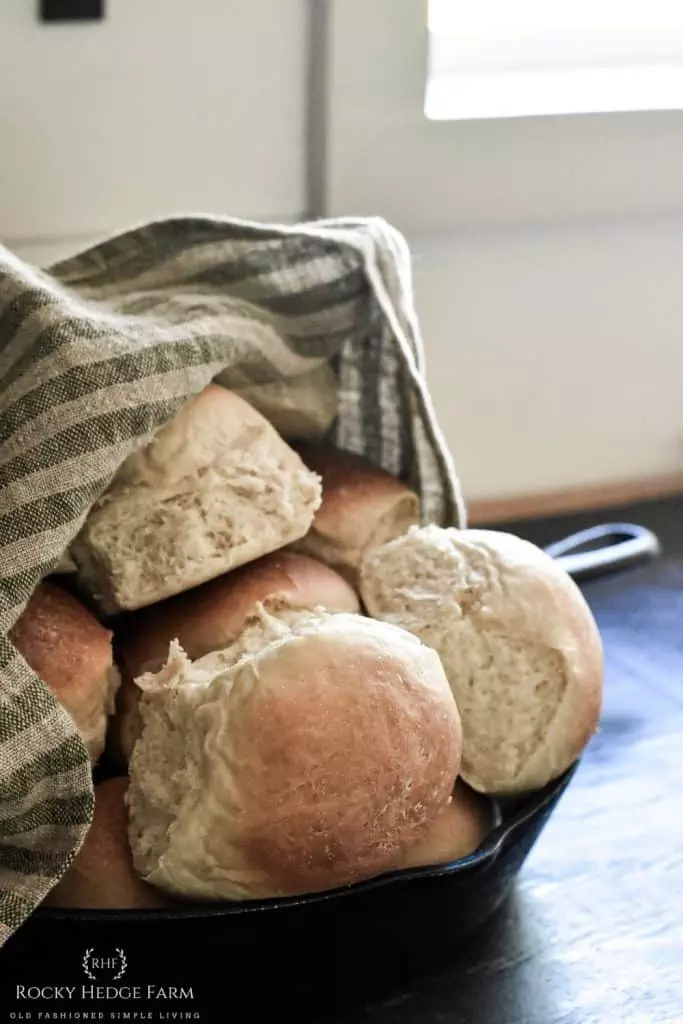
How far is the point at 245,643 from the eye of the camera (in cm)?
48

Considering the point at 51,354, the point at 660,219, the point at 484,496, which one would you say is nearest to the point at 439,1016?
the point at 51,354

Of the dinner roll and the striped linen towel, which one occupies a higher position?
the striped linen towel

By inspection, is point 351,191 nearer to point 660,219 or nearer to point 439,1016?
point 660,219

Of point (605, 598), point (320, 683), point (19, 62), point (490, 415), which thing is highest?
point (19, 62)

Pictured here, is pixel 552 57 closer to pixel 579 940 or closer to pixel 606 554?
pixel 606 554

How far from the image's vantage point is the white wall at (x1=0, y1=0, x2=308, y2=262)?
2.28 feet

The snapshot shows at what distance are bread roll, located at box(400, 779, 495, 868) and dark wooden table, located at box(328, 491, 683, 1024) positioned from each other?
7 cm

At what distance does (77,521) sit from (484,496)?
22.0 inches

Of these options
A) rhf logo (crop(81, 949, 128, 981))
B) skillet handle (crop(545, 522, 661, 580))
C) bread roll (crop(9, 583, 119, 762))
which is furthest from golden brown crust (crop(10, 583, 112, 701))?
skillet handle (crop(545, 522, 661, 580))

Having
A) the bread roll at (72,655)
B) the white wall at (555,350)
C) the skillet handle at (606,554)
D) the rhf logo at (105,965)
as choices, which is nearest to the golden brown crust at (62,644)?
the bread roll at (72,655)

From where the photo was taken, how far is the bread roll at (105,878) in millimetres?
454

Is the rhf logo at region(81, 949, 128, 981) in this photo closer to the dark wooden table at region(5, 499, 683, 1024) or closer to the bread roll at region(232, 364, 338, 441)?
the dark wooden table at region(5, 499, 683, 1024)

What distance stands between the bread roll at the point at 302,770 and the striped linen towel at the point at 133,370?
0.15 feet

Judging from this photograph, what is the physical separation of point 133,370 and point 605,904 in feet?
1.23
